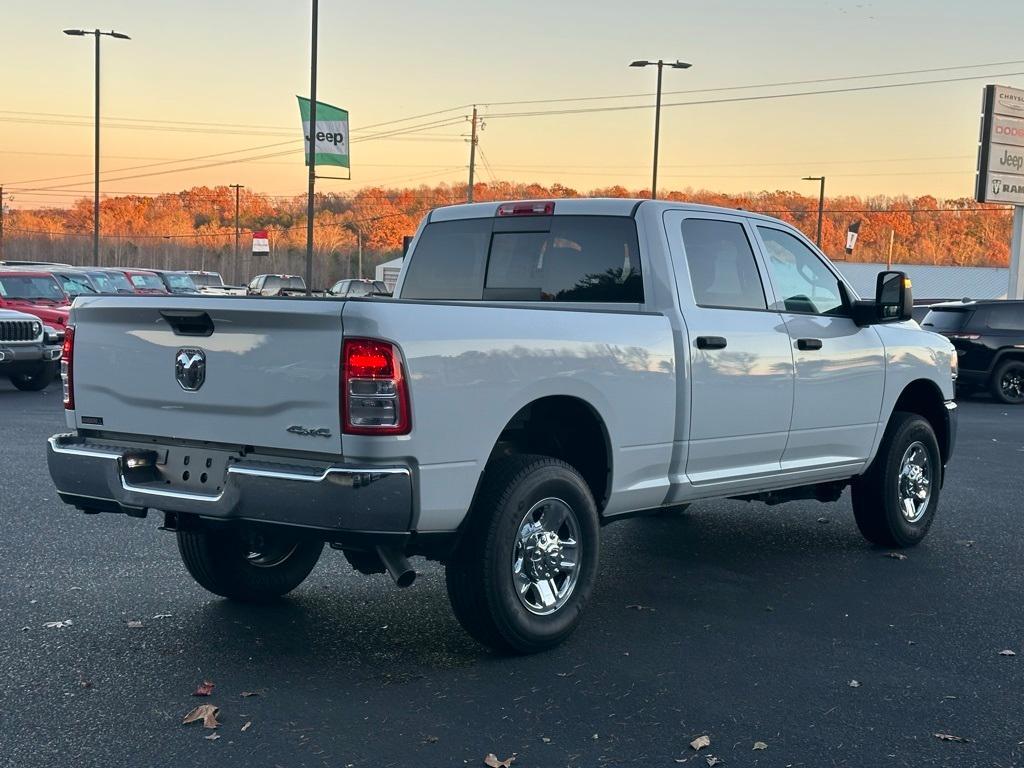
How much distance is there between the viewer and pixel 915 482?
27.2 ft

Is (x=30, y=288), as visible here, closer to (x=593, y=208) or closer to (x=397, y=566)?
(x=593, y=208)

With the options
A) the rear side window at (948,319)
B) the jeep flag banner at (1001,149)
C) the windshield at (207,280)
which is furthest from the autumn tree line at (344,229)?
the rear side window at (948,319)

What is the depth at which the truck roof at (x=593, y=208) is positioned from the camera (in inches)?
259

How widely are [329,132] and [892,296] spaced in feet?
89.8

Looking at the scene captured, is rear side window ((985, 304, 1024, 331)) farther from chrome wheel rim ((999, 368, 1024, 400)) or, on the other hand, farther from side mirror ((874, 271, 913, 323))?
side mirror ((874, 271, 913, 323))

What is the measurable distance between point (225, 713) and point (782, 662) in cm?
241

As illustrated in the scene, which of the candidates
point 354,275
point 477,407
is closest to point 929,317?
point 477,407

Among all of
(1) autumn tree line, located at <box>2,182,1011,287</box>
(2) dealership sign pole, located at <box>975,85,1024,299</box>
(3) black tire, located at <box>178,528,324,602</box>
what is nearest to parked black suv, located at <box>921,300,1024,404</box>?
(2) dealership sign pole, located at <box>975,85,1024,299</box>

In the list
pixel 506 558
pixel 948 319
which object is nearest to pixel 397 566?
pixel 506 558

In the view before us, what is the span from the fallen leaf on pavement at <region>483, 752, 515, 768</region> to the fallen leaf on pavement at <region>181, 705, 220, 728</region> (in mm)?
1046

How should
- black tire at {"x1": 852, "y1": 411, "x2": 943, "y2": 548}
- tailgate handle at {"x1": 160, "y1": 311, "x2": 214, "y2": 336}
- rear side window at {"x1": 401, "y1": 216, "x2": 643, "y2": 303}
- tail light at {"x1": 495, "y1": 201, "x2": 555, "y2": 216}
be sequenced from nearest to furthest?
tailgate handle at {"x1": 160, "y1": 311, "x2": 214, "y2": 336} < rear side window at {"x1": 401, "y1": 216, "x2": 643, "y2": 303} < tail light at {"x1": 495, "y1": 201, "x2": 555, "y2": 216} < black tire at {"x1": 852, "y1": 411, "x2": 943, "y2": 548}

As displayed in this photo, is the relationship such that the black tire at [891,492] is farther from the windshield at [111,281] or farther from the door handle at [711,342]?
the windshield at [111,281]

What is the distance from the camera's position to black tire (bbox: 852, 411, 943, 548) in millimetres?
7969

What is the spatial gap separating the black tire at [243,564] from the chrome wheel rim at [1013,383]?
57.5 ft
